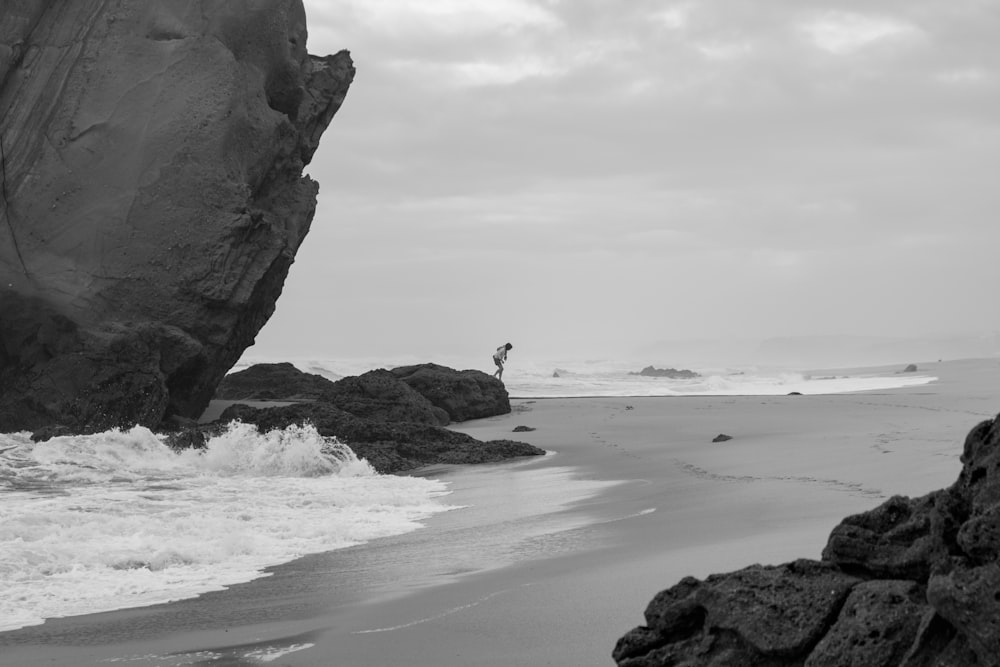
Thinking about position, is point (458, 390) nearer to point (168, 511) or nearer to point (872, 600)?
point (168, 511)

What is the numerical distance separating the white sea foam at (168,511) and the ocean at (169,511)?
0.04 ft

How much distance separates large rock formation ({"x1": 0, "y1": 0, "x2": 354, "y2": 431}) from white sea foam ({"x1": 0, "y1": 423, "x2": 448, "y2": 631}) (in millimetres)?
2064

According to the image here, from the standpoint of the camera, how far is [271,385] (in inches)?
923

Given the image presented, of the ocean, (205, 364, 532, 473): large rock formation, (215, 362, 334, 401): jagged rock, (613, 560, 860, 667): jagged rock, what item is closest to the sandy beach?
the ocean

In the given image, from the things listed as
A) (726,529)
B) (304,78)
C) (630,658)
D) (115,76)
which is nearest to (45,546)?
(726,529)

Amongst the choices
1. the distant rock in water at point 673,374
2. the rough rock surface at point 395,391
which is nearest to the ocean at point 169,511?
the rough rock surface at point 395,391

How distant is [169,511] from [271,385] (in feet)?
49.3

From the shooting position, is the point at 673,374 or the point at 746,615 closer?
the point at 746,615

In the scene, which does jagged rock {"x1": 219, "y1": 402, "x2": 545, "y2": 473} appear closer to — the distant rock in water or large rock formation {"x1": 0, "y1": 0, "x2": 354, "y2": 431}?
large rock formation {"x1": 0, "y1": 0, "x2": 354, "y2": 431}

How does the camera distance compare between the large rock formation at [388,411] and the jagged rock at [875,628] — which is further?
the large rock formation at [388,411]

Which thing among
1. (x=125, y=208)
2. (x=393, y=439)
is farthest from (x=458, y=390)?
(x=125, y=208)

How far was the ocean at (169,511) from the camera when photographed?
249 inches

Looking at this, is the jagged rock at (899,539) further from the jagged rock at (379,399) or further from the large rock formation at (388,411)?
the jagged rock at (379,399)

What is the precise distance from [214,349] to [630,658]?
1335 cm
